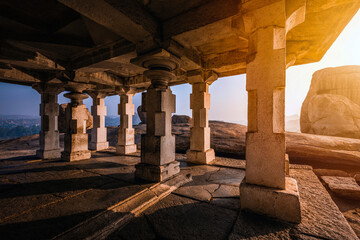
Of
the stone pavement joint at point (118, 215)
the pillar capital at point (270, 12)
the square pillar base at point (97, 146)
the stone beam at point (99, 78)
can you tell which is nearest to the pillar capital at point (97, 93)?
the stone beam at point (99, 78)

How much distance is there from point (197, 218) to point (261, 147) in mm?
1350

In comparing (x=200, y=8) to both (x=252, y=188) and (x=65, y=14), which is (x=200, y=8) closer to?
(x=65, y=14)

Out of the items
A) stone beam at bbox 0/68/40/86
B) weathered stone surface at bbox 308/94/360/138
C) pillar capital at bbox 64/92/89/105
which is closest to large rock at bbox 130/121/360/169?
pillar capital at bbox 64/92/89/105

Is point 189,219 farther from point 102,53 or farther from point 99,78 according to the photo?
point 99,78

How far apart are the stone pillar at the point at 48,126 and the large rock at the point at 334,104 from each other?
17663mm

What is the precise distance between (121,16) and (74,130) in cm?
451

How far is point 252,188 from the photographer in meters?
2.13

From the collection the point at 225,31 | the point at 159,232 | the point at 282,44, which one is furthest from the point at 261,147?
the point at 225,31

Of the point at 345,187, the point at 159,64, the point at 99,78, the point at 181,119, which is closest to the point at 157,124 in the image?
the point at 159,64

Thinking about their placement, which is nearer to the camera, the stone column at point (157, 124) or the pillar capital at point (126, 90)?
the stone column at point (157, 124)

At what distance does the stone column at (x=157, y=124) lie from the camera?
3.31m

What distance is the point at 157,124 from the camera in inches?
134

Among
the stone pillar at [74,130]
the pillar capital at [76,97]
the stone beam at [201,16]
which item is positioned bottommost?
the stone pillar at [74,130]

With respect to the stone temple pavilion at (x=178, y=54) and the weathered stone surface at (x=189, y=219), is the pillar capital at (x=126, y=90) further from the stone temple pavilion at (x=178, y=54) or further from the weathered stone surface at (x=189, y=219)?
the weathered stone surface at (x=189, y=219)
